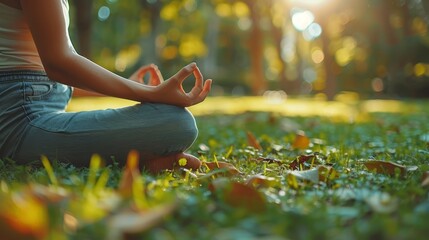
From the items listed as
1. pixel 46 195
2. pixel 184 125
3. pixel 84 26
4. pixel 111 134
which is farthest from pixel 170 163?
pixel 84 26

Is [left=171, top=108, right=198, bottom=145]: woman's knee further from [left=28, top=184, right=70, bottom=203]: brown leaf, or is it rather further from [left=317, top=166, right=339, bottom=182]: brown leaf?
[left=28, top=184, right=70, bottom=203]: brown leaf

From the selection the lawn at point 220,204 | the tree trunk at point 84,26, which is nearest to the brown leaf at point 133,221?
the lawn at point 220,204

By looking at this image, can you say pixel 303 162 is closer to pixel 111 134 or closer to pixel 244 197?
pixel 111 134

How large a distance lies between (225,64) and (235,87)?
1635 cm

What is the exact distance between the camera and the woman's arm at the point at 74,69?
2387 millimetres

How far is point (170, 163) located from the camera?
2.67 m

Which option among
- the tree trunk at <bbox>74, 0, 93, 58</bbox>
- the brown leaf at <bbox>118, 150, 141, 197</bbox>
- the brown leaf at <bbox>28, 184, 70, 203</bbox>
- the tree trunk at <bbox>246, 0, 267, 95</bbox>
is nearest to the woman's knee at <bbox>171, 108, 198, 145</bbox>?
the brown leaf at <bbox>118, 150, 141, 197</bbox>

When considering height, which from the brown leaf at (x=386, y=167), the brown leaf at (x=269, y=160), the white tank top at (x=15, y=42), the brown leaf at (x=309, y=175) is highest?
the white tank top at (x=15, y=42)

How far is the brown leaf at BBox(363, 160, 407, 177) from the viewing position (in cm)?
241

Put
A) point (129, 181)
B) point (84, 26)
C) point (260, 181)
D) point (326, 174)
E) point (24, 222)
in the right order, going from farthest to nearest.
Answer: point (84, 26)
point (326, 174)
point (260, 181)
point (129, 181)
point (24, 222)

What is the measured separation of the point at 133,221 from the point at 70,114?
4.95 ft

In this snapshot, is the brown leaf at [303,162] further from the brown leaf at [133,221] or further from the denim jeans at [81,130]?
the brown leaf at [133,221]

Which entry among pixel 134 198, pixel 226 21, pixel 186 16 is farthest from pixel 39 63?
pixel 226 21

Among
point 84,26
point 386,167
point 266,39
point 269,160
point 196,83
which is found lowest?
point 266,39
